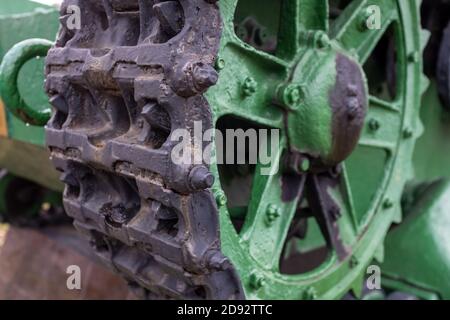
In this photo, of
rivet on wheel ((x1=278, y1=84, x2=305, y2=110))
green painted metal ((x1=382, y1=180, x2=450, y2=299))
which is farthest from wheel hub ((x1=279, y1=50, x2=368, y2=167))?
green painted metal ((x1=382, y1=180, x2=450, y2=299))

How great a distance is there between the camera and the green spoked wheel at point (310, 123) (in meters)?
1.30

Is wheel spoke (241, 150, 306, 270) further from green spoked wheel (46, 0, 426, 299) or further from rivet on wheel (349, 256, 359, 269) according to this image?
rivet on wheel (349, 256, 359, 269)

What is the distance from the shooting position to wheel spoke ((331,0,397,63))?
5.06 ft

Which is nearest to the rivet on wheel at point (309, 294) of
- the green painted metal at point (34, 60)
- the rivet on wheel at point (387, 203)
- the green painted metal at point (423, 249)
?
the rivet on wheel at point (387, 203)

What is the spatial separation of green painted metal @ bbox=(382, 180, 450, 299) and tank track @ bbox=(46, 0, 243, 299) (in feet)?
2.71

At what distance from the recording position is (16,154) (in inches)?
84.5

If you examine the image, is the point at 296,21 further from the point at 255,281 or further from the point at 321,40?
the point at 255,281

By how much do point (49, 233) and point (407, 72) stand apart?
5.71ft

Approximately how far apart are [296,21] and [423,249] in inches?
35.8

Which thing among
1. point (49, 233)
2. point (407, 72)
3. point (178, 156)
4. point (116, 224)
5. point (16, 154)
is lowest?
point (49, 233)

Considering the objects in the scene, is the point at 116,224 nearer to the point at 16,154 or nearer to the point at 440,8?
the point at 16,154

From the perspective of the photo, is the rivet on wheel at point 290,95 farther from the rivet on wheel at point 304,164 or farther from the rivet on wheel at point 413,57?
the rivet on wheel at point 413,57

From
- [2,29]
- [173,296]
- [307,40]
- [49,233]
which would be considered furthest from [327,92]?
[49,233]

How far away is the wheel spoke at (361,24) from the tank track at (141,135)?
20.0 inches
